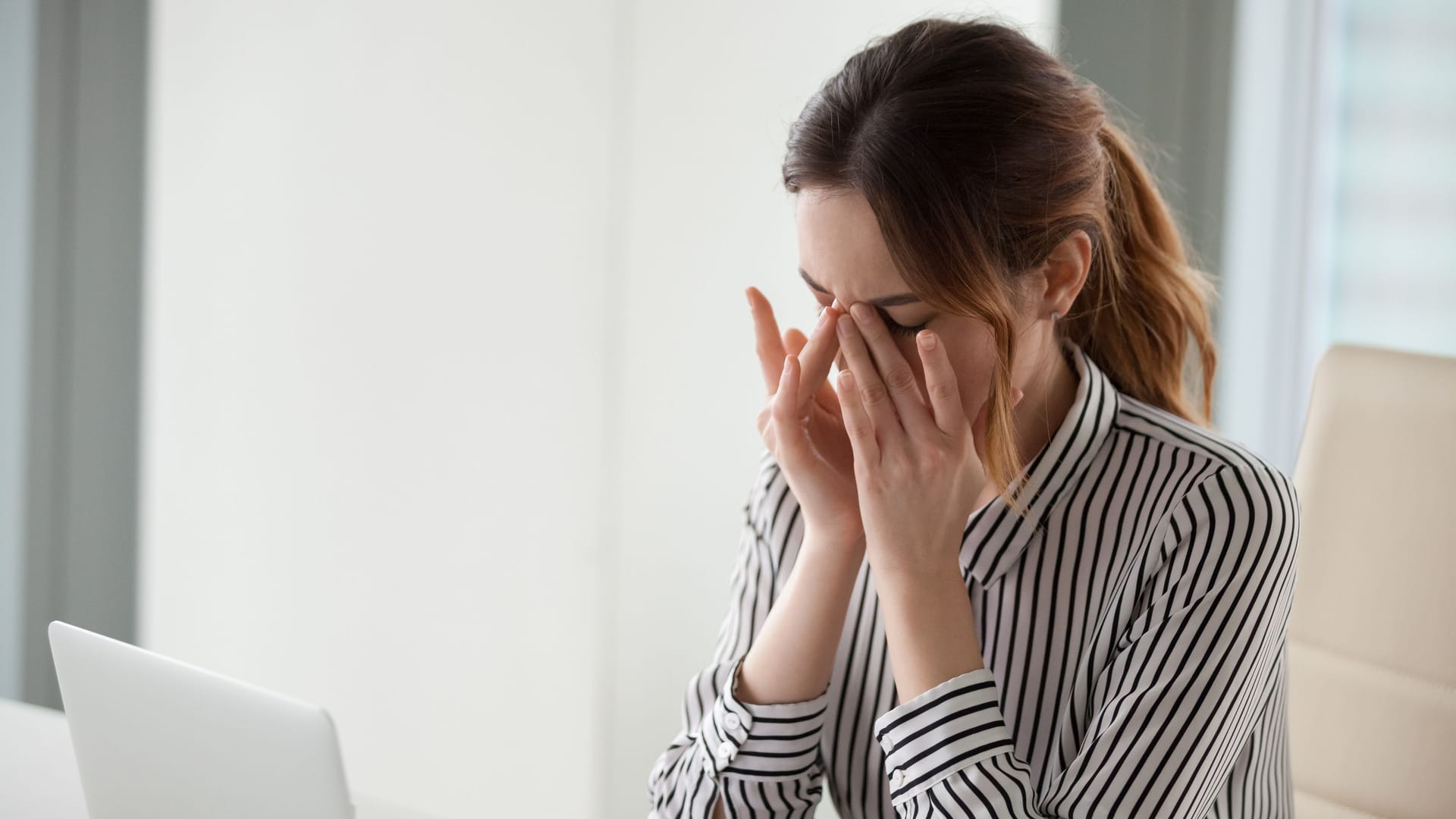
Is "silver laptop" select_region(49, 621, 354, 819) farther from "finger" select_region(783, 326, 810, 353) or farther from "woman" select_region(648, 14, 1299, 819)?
"finger" select_region(783, 326, 810, 353)

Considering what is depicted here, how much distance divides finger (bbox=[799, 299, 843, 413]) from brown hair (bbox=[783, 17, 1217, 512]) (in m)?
0.10

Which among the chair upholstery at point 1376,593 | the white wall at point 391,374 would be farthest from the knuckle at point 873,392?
the white wall at point 391,374

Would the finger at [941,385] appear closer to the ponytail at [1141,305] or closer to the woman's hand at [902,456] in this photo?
the woman's hand at [902,456]

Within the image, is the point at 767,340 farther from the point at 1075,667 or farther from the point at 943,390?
the point at 1075,667

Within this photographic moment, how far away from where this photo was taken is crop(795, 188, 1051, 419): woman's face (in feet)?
2.94

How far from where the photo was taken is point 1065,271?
0.97 m

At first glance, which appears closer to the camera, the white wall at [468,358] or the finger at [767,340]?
the finger at [767,340]

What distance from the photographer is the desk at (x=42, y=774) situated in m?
0.97

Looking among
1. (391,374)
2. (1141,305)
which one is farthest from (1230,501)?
(391,374)

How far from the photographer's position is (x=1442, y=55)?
4.97 feet

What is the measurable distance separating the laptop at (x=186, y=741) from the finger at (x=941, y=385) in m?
0.49

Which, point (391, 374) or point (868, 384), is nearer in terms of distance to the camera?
point (868, 384)

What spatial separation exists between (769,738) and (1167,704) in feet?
1.05

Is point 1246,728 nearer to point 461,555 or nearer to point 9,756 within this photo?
point 9,756
